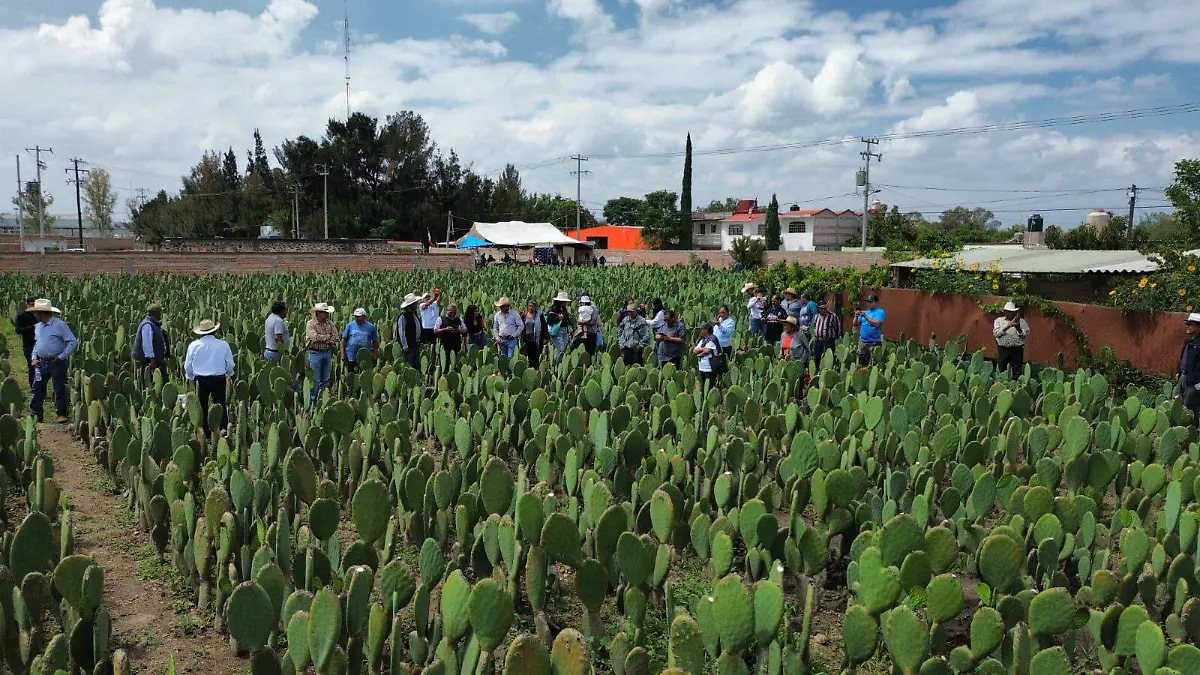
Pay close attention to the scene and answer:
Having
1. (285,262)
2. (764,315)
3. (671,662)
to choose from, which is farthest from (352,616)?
(285,262)

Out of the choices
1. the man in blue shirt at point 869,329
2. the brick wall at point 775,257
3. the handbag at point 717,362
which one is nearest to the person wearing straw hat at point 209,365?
the handbag at point 717,362

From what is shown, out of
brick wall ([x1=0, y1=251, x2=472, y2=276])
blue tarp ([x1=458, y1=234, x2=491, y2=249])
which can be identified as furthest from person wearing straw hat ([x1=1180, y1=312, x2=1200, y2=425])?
blue tarp ([x1=458, y1=234, x2=491, y2=249])

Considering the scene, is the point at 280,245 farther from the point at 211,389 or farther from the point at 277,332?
the point at 211,389

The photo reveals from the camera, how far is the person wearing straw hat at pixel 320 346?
711 centimetres

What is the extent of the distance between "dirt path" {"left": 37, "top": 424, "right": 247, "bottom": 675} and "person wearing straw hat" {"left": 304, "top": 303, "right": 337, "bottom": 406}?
6.43 feet

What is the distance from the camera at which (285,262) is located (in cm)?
2566

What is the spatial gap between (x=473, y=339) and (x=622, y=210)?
6144 centimetres

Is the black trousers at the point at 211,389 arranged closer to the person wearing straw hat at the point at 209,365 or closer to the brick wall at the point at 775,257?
the person wearing straw hat at the point at 209,365

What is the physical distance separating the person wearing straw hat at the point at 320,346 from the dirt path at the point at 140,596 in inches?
77.2

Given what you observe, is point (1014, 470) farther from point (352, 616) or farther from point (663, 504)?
point (352, 616)

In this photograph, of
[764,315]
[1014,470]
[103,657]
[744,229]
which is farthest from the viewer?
[744,229]

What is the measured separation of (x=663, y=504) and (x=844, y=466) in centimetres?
159

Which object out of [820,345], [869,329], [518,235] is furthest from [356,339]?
[518,235]

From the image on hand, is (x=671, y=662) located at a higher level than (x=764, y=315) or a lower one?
lower
